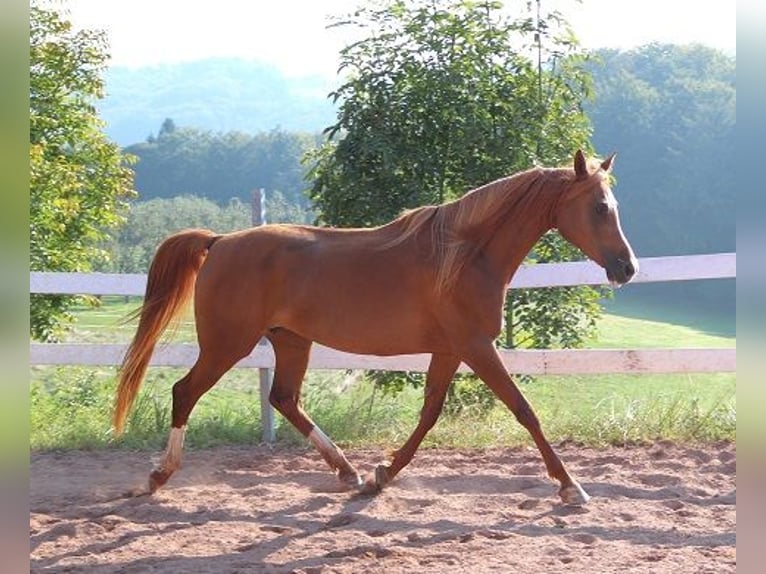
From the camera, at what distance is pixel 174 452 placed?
5.28 meters

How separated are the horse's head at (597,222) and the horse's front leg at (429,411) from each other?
1.06m

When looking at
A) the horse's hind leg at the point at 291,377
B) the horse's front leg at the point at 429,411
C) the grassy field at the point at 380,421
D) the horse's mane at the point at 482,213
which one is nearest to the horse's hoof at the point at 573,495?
the horse's front leg at the point at 429,411

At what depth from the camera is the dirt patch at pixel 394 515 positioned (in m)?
3.94

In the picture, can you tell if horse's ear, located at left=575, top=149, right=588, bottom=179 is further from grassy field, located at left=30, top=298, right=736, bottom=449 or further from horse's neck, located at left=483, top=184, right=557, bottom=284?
grassy field, located at left=30, top=298, right=736, bottom=449

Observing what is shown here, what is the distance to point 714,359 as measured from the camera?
6352mm

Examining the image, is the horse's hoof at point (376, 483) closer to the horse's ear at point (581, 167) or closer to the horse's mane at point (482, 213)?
the horse's mane at point (482, 213)

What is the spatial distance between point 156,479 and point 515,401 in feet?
6.86

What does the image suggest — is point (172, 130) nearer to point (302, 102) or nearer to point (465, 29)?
point (465, 29)

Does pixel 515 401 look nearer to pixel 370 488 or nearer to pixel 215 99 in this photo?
pixel 370 488

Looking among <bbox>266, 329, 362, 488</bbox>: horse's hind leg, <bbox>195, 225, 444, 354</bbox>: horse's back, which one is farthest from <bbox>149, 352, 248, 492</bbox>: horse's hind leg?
<bbox>266, 329, 362, 488</bbox>: horse's hind leg

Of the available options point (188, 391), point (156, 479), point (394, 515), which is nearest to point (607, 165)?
point (394, 515)

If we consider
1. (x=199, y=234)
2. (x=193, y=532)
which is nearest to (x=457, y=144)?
(x=199, y=234)

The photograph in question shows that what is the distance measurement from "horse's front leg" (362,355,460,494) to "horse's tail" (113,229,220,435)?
1.53 meters

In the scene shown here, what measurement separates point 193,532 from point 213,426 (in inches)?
94.5
